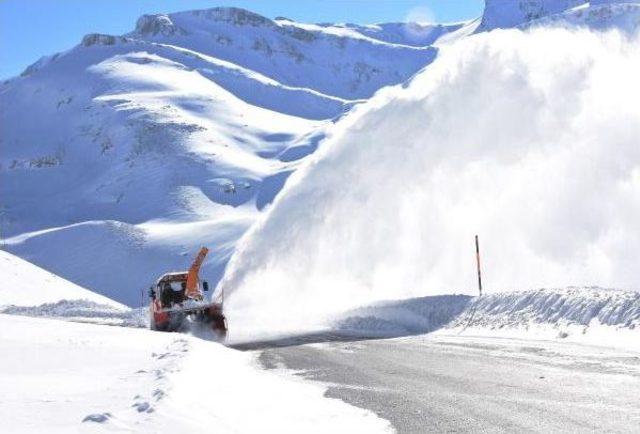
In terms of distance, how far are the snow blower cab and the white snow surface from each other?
5.66 meters

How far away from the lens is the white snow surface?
626cm

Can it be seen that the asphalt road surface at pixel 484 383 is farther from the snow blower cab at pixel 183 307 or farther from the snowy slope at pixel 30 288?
the snowy slope at pixel 30 288

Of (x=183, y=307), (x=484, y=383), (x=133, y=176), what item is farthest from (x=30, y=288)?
(x=133, y=176)

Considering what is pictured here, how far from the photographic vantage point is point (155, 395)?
288 inches

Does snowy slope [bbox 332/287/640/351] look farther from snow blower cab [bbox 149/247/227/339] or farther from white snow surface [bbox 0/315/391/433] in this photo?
white snow surface [bbox 0/315/391/433]

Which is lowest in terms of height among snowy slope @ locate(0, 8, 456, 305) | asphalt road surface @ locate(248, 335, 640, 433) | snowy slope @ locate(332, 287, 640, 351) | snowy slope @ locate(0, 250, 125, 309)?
asphalt road surface @ locate(248, 335, 640, 433)

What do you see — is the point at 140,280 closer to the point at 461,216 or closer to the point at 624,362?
the point at 461,216

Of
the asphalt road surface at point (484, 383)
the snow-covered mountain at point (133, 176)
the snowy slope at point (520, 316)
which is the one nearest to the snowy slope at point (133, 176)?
the snow-covered mountain at point (133, 176)

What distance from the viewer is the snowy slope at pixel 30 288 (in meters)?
39.2

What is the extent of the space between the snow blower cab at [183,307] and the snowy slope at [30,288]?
1708 cm

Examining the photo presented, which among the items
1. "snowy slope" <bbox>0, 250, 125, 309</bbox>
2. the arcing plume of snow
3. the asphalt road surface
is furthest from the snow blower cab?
"snowy slope" <bbox>0, 250, 125, 309</bbox>

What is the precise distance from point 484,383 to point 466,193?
17675 millimetres

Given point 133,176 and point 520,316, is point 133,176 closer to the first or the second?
point 133,176

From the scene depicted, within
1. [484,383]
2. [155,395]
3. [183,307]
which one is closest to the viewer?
[155,395]
